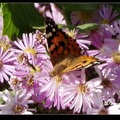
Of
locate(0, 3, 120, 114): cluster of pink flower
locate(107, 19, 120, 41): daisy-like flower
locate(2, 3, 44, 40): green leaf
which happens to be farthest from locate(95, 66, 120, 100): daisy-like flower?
locate(2, 3, 44, 40): green leaf

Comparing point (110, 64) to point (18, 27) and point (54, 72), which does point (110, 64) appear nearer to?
point (54, 72)

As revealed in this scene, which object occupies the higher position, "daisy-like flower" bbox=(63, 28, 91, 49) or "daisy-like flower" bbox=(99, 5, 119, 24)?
"daisy-like flower" bbox=(99, 5, 119, 24)

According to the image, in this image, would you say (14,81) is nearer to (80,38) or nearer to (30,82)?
(30,82)

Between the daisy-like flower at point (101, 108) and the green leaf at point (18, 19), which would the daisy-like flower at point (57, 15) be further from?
the daisy-like flower at point (101, 108)

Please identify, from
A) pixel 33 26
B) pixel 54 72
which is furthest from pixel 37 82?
pixel 33 26

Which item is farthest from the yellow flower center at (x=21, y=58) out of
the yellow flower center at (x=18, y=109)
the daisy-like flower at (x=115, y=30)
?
the daisy-like flower at (x=115, y=30)

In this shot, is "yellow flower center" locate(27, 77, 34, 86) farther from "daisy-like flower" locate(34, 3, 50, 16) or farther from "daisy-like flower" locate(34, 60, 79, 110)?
"daisy-like flower" locate(34, 3, 50, 16)

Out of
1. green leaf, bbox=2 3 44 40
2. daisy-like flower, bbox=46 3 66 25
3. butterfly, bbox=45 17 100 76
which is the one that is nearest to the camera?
butterfly, bbox=45 17 100 76
